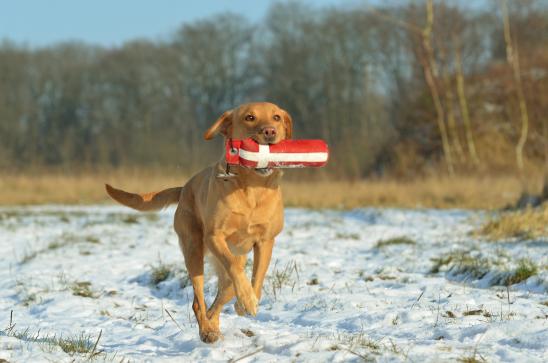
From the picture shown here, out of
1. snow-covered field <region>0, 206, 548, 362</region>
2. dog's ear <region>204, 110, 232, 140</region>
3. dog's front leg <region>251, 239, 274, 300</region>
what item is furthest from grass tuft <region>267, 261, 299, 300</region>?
dog's ear <region>204, 110, 232, 140</region>

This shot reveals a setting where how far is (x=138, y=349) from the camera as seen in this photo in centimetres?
392

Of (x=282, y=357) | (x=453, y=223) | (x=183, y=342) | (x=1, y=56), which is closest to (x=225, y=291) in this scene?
(x=183, y=342)

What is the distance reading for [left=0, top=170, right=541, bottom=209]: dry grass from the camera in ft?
52.0

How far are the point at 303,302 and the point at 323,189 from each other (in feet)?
42.9

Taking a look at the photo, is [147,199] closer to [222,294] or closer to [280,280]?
[222,294]

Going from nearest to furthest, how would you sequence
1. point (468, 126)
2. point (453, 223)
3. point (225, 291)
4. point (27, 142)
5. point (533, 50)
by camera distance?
point (225, 291)
point (453, 223)
point (468, 126)
point (533, 50)
point (27, 142)

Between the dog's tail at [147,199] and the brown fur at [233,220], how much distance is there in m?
0.33

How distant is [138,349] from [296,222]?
814cm

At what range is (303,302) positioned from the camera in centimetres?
521

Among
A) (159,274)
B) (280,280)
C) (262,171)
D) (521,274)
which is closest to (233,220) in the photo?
(262,171)

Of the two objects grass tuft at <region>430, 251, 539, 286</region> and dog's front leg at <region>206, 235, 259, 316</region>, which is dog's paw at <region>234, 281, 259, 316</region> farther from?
grass tuft at <region>430, 251, 539, 286</region>

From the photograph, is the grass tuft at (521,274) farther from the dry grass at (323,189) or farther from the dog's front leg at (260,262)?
the dry grass at (323,189)

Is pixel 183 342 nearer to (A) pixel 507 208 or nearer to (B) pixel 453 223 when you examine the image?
(B) pixel 453 223

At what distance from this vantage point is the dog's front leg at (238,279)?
3.97 metres
